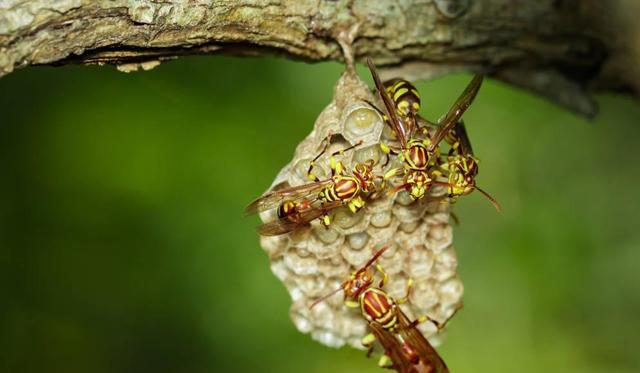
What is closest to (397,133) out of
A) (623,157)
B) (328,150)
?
(328,150)

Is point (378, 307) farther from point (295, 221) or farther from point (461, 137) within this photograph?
point (461, 137)

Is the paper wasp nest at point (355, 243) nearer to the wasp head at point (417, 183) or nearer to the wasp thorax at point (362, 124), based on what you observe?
the wasp thorax at point (362, 124)

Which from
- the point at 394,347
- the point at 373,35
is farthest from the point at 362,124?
the point at 394,347

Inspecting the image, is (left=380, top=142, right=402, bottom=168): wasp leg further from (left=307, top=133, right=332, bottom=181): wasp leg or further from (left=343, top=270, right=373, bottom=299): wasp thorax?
(left=343, top=270, right=373, bottom=299): wasp thorax

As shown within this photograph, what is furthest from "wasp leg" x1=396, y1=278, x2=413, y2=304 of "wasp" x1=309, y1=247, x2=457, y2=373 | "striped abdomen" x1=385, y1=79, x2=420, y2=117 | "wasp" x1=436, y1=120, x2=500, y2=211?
"striped abdomen" x1=385, y1=79, x2=420, y2=117

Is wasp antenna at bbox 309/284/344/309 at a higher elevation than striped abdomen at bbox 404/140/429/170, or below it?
below

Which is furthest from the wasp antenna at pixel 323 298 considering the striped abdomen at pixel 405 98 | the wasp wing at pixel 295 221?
the striped abdomen at pixel 405 98
